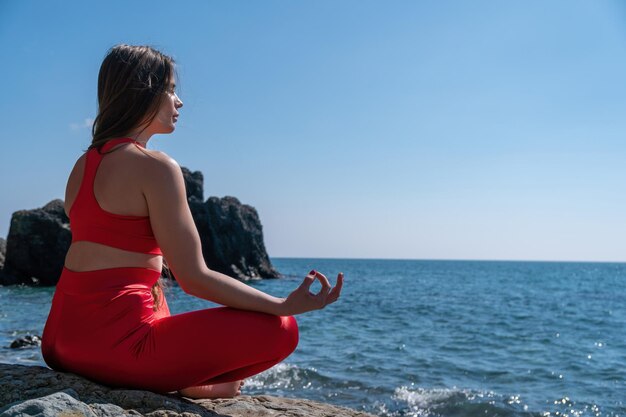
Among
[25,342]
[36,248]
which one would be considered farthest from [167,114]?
[36,248]

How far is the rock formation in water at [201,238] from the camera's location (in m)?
40.4

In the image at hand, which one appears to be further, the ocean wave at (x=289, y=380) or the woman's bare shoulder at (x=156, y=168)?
the ocean wave at (x=289, y=380)

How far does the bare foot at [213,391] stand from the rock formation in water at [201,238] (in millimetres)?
40228

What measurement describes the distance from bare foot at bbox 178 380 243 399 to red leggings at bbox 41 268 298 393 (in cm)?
29

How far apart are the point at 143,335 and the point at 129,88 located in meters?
1.10

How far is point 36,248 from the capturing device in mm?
40500

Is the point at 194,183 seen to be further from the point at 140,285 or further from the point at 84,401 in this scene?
the point at 84,401

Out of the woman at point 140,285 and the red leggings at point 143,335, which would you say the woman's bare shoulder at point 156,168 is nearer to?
the woman at point 140,285

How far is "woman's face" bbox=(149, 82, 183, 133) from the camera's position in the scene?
271 cm

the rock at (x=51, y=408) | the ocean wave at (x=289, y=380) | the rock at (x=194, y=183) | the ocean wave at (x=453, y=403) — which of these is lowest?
the ocean wave at (x=289, y=380)

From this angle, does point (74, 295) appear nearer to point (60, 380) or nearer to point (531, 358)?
point (60, 380)

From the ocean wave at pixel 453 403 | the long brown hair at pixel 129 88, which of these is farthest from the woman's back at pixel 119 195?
the ocean wave at pixel 453 403

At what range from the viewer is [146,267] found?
8.42ft

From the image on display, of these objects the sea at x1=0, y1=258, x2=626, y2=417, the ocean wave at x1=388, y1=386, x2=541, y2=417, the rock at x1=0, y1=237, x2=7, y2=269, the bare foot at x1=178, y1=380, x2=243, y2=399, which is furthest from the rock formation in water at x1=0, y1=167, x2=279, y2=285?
the bare foot at x1=178, y1=380, x2=243, y2=399
